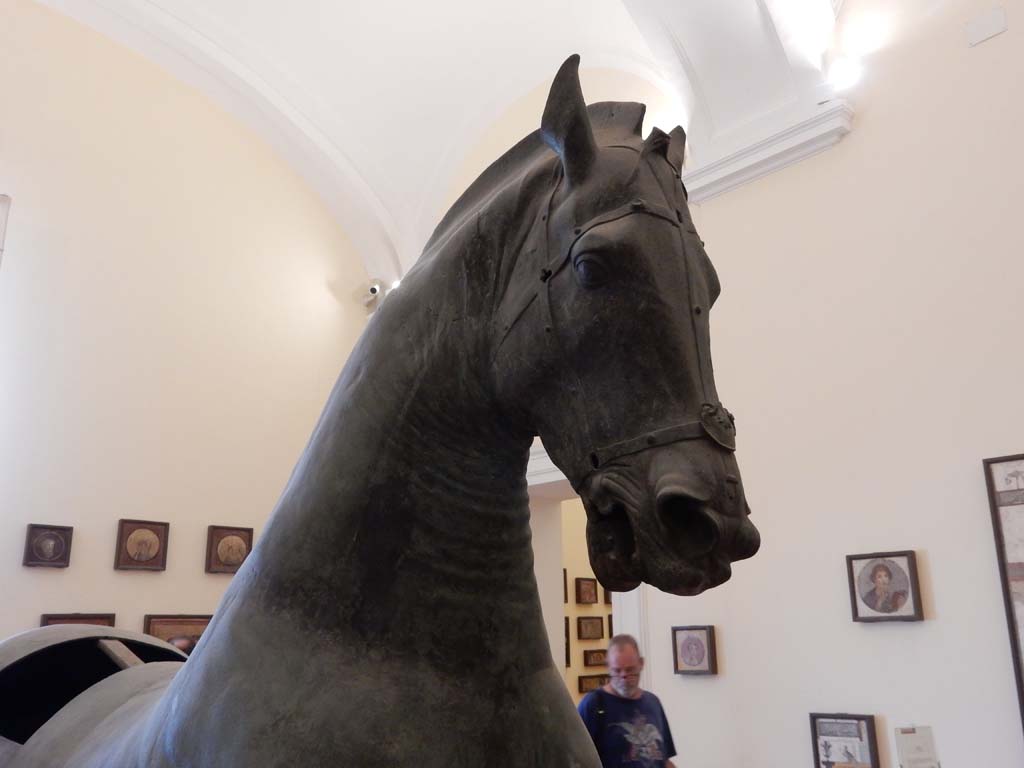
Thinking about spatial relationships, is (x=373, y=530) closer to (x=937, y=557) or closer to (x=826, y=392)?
(x=937, y=557)

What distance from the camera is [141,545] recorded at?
7.73m

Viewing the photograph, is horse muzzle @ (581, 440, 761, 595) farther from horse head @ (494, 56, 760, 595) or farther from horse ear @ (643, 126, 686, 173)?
horse ear @ (643, 126, 686, 173)

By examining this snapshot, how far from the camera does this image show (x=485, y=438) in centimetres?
125

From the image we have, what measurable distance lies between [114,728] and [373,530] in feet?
2.45

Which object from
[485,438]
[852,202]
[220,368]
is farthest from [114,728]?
[220,368]

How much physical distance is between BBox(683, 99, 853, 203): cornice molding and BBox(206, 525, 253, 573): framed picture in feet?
16.9

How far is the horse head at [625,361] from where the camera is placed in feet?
3.40

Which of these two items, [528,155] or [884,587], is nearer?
[528,155]

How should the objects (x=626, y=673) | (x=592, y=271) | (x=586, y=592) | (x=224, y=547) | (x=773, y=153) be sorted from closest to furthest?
(x=592, y=271) → (x=626, y=673) → (x=773, y=153) → (x=224, y=547) → (x=586, y=592)

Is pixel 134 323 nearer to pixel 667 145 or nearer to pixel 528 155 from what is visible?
pixel 528 155

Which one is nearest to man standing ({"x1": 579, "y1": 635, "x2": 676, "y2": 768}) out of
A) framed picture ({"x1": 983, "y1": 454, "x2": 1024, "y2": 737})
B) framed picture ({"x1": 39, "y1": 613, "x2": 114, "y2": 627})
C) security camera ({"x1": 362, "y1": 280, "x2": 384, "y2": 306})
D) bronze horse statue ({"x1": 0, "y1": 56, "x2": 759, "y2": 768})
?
framed picture ({"x1": 983, "y1": 454, "x2": 1024, "y2": 737})

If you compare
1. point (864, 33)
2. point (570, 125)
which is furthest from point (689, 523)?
point (864, 33)

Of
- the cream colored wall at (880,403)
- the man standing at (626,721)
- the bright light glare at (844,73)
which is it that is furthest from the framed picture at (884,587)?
the bright light glare at (844,73)

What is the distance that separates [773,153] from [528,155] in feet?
16.5
